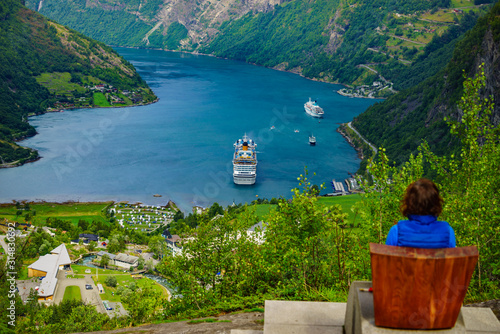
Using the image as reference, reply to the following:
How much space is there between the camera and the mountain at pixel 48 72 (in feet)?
290

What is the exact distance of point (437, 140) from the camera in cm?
5344

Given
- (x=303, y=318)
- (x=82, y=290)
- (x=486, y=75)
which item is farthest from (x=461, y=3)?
(x=303, y=318)

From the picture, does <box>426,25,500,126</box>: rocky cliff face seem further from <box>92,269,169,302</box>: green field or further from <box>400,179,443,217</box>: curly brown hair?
<box>400,179,443,217</box>: curly brown hair

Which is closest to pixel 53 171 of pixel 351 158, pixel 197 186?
pixel 197 186

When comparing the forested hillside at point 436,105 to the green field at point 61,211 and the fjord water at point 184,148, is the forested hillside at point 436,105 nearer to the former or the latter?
the fjord water at point 184,148

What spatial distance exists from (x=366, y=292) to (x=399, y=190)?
12.9 ft

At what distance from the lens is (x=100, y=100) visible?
99750mm

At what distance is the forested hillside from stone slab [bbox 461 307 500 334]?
3721 cm

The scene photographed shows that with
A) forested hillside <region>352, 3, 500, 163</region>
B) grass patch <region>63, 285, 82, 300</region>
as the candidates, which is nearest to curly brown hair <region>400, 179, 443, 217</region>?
grass patch <region>63, 285, 82, 300</region>

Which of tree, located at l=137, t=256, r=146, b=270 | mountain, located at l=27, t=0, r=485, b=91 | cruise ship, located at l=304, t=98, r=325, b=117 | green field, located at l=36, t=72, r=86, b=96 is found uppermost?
mountain, located at l=27, t=0, r=485, b=91

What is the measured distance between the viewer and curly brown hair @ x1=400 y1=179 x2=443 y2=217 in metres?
3.79

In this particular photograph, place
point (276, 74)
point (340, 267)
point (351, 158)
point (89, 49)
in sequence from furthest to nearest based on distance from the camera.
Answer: point (276, 74) < point (89, 49) < point (351, 158) < point (340, 267)

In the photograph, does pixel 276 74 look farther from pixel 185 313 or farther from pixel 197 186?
pixel 185 313

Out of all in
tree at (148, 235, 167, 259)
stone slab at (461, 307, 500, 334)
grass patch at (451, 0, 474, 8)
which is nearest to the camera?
stone slab at (461, 307, 500, 334)
